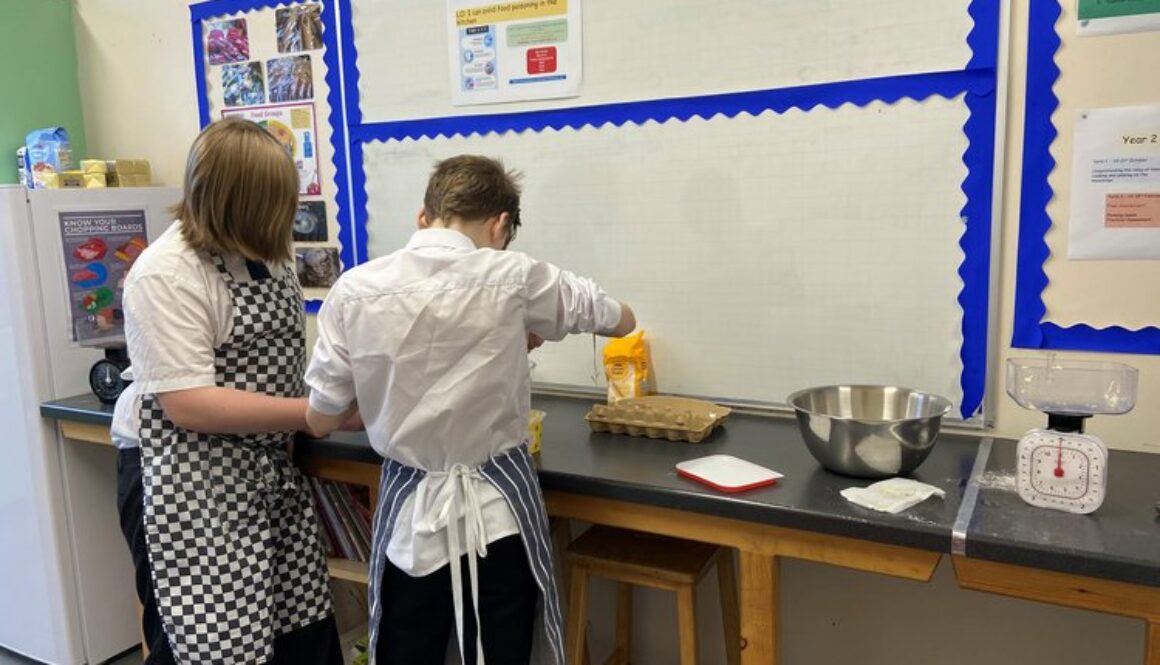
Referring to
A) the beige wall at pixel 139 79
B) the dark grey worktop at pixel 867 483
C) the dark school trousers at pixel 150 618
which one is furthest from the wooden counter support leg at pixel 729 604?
the beige wall at pixel 139 79

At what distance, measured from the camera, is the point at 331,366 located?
150 cm

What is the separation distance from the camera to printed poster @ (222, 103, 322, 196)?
265cm

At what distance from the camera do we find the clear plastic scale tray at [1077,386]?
1583mm

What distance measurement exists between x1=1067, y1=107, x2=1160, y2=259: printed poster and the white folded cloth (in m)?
0.60

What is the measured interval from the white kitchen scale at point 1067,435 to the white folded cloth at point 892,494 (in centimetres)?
15

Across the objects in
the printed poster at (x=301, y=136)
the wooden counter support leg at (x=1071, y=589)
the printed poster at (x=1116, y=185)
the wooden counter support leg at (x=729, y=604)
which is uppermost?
the printed poster at (x=301, y=136)

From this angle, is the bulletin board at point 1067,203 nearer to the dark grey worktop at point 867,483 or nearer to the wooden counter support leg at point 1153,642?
the dark grey worktop at point 867,483

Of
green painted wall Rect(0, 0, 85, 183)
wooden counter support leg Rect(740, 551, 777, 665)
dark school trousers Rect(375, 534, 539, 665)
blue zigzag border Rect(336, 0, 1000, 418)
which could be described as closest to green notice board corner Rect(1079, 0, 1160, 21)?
blue zigzag border Rect(336, 0, 1000, 418)

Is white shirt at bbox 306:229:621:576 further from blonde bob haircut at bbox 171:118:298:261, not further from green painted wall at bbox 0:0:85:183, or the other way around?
A: green painted wall at bbox 0:0:85:183

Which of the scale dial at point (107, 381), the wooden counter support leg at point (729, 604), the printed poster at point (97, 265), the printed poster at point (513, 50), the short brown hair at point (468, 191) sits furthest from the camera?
the printed poster at point (97, 265)

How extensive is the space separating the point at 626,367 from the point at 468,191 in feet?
2.52

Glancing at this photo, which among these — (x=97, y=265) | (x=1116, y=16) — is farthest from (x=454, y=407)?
(x=97, y=265)

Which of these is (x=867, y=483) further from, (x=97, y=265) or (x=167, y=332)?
(x=97, y=265)

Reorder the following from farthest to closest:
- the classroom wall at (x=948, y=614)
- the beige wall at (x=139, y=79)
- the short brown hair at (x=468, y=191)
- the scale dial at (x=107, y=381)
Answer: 1. the beige wall at (x=139, y=79)
2. the scale dial at (x=107, y=381)
3. the classroom wall at (x=948, y=614)
4. the short brown hair at (x=468, y=191)
